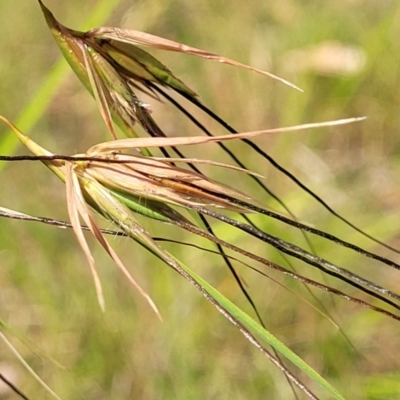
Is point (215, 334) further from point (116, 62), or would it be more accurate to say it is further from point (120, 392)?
point (116, 62)

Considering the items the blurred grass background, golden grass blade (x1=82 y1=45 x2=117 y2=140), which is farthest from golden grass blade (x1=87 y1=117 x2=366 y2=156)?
the blurred grass background

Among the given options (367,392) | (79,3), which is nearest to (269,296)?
(367,392)

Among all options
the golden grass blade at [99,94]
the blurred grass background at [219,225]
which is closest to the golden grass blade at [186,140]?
the golden grass blade at [99,94]

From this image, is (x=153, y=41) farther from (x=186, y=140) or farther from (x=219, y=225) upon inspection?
(x=219, y=225)

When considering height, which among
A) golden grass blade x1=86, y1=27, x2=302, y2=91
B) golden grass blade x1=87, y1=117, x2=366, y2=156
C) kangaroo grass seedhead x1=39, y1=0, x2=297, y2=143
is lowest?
golden grass blade x1=87, y1=117, x2=366, y2=156

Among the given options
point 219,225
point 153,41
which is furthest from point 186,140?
point 219,225

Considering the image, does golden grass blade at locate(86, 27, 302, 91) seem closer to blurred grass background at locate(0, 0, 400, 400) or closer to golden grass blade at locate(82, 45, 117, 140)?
golden grass blade at locate(82, 45, 117, 140)

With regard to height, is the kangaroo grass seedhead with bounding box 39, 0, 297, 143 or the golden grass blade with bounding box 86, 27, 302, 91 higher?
the golden grass blade with bounding box 86, 27, 302, 91
